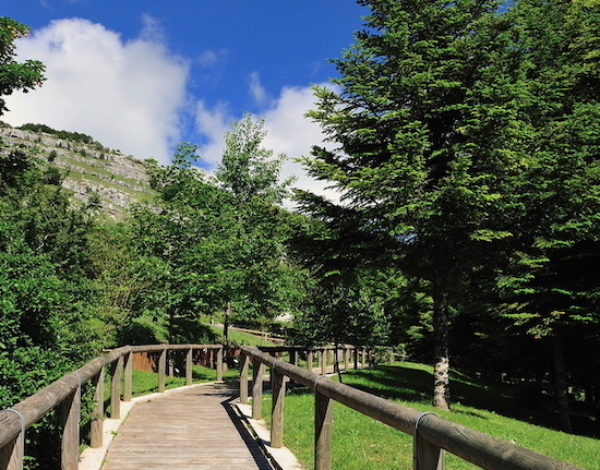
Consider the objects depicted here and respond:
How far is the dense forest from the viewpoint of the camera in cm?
1069

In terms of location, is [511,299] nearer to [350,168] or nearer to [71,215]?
[350,168]

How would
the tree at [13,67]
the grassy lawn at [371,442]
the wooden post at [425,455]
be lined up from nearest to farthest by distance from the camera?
the wooden post at [425,455] < the grassy lawn at [371,442] < the tree at [13,67]

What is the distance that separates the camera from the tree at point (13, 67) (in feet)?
49.6

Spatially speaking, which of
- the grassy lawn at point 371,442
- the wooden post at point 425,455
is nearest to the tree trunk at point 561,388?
the grassy lawn at point 371,442

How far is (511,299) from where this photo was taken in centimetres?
1769

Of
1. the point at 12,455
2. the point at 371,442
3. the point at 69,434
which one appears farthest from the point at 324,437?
the point at 371,442

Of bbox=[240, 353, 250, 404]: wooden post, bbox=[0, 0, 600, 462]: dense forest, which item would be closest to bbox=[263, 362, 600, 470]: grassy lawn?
bbox=[240, 353, 250, 404]: wooden post

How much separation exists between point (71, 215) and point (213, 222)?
5.52 metres

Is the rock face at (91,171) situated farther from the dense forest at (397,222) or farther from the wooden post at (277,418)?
the wooden post at (277,418)

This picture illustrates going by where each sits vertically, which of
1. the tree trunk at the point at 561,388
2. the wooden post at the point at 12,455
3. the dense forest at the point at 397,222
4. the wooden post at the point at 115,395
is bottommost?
the tree trunk at the point at 561,388

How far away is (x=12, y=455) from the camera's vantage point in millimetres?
2754

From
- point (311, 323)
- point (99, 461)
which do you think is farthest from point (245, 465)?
point (311, 323)

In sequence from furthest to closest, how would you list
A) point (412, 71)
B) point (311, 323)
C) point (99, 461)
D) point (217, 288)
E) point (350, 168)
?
point (311, 323) < point (217, 288) < point (350, 168) < point (412, 71) < point (99, 461)

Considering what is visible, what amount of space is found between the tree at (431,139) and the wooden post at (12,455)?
8718 millimetres
